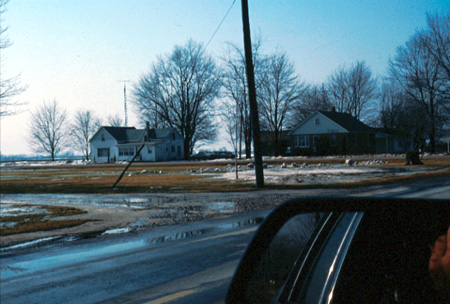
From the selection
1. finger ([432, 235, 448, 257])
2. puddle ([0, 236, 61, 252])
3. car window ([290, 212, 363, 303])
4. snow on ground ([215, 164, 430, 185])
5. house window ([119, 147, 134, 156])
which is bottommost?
puddle ([0, 236, 61, 252])

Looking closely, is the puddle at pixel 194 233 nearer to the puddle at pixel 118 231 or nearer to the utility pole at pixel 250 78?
the puddle at pixel 118 231

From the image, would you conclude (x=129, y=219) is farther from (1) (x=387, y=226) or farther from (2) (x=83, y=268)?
(1) (x=387, y=226)

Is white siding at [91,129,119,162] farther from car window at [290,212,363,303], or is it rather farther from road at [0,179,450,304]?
car window at [290,212,363,303]

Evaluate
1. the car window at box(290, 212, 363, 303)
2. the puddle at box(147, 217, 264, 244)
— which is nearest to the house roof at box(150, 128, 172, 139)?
the puddle at box(147, 217, 264, 244)

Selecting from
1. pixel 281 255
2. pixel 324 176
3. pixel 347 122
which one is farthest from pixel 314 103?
pixel 281 255

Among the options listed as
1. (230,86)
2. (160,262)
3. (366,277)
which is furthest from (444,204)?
(230,86)

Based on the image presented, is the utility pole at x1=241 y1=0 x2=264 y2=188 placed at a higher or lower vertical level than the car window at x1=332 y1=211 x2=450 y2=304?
higher

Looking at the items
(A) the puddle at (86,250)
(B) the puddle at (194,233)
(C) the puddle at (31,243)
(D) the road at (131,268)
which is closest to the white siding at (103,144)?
(B) the puddle at (194,233)

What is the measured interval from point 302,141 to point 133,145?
1183 inches

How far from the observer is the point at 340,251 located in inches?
73.4

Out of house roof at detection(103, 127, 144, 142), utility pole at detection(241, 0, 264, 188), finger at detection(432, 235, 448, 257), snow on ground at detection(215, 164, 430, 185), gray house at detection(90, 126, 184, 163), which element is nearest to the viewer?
finger at detection(432, 235, 448, 257)

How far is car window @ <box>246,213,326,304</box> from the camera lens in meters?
2.05

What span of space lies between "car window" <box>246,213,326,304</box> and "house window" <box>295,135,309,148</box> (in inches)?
2580

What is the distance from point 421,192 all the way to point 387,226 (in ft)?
52.8
